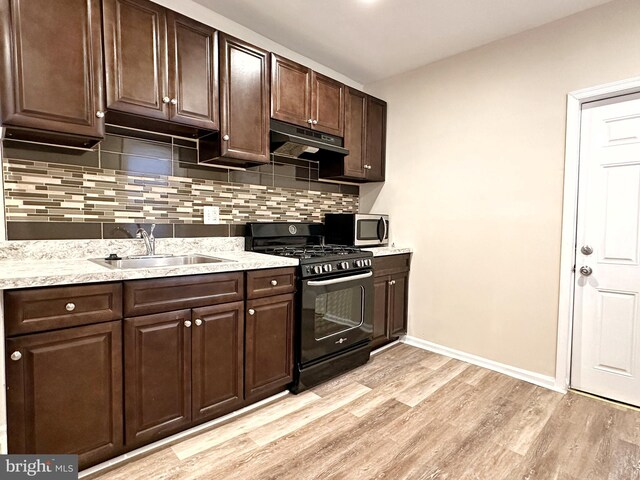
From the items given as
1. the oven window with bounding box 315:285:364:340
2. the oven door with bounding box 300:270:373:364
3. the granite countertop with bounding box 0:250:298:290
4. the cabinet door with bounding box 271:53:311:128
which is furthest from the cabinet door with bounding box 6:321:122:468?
the cabinet door with bounding box 271:53:311:128

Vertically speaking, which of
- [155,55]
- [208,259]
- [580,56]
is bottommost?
[208,259]

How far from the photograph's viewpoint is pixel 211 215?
98.2 inches

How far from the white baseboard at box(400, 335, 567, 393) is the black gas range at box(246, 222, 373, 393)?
707 mm

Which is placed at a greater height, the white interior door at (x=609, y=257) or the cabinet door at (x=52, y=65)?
the cabinet door at (x=52, y=65)

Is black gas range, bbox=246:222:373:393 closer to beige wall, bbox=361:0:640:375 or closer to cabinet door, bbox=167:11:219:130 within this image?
beige wall, bbox=361:0:640:375

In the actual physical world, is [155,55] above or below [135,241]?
above

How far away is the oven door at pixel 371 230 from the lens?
307cm

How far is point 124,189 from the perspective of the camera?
211cm

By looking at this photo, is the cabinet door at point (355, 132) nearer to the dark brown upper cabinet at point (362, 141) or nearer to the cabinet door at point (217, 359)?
the dark brown upper cabinet at point (362, 141)

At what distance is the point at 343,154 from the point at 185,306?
6.15ft

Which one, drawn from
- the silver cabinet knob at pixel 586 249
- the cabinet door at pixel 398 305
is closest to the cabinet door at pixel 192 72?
the cabinet door at pixel 398 305

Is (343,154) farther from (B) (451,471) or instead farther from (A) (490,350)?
(B) (451,471)

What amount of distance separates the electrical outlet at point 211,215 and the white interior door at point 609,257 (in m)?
2.56

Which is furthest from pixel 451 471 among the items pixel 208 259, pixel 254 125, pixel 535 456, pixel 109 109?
pixel 109 109
